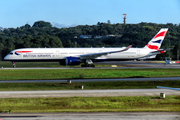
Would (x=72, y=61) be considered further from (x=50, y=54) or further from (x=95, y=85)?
(x=95, y=85)

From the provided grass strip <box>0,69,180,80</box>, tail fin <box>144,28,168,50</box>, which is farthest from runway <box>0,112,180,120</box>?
tail fin <box>144,28,168,50</box>

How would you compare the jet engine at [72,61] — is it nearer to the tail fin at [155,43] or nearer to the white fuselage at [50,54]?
the white fuselage at [50,54]

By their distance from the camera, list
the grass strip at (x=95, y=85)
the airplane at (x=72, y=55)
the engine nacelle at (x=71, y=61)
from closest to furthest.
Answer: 1. the grass strip at (x=95, y=85)
2. the engine nacelle at (x=71, y=61)
3. the airplane at (x=72, y=55)

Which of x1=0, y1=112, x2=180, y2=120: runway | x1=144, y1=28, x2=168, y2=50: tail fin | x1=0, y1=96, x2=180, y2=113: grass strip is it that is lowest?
x1=0, y1=96, x2=180, y2=113: grass strip

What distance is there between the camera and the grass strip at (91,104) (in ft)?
61.1

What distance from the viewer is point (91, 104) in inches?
813

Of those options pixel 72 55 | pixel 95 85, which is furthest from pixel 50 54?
pixel 95 85

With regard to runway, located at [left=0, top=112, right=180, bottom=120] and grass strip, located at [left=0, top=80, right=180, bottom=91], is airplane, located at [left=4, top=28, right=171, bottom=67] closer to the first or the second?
grass strip, located at [left=0, top=80, right=180, bottom=91]

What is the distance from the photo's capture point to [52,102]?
70.7 feet

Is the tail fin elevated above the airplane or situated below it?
above

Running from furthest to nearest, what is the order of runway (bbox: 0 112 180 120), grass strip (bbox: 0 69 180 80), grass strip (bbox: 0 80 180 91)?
1. grass strip (bbox: 0 69 180 80)
2. grass strip (bbox: 0 80 180 91)
3. runway (bbox: 0 112 180 120)

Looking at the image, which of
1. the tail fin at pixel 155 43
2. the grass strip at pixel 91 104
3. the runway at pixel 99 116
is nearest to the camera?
the runway at pixel 99 116

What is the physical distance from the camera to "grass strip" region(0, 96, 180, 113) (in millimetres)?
18625

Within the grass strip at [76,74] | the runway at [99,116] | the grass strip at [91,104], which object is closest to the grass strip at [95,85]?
the grass strip at [91,104]
